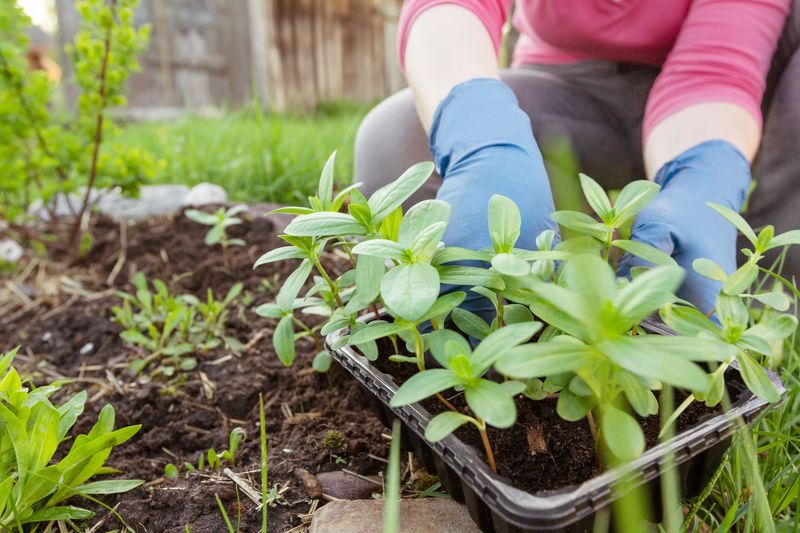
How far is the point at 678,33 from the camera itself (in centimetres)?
173

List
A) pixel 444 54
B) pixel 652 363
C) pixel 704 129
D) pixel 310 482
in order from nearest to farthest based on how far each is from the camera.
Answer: pixel 652 363 < pixel 310 482 < pixel 444 54 < pixel 704 129

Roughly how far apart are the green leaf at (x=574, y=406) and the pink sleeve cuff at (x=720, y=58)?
3.62ft

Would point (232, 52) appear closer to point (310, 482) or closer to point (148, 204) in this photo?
point (148, 204)

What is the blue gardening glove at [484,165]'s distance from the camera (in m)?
1.06

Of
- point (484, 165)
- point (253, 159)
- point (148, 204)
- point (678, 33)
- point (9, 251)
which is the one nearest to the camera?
point (484, 165)

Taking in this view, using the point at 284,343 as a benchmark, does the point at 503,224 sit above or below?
above

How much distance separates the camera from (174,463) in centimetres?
111

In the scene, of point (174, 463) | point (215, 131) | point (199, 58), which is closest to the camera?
point (174, 463)

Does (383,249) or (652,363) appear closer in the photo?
(652,363)

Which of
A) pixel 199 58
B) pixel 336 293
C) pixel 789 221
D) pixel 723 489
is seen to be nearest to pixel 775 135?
pixel 789 221

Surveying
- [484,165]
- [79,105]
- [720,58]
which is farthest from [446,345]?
[79,105]

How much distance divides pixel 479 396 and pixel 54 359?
4.10 feet

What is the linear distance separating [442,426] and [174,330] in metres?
1.03

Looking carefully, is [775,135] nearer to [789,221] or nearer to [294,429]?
[789,221]
